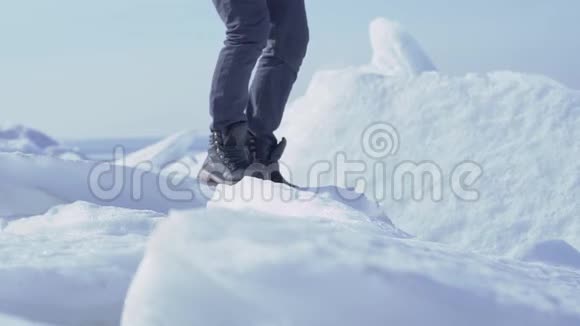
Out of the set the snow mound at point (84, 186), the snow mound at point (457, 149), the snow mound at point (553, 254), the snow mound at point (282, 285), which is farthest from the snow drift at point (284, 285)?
the snow mound at point (457, 149)

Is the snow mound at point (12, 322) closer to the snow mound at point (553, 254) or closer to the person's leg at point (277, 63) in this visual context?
the snow mound at point (553, 254)

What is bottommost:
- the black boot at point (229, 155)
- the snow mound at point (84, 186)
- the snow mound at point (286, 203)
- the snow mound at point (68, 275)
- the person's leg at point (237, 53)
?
the snow mound at point (68, 275)

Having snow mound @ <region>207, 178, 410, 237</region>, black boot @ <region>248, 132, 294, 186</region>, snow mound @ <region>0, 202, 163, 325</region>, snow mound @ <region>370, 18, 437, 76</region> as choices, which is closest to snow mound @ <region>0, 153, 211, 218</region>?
black boot @ <region>248, 132, 294, 186</region>

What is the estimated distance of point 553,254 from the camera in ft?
7.56

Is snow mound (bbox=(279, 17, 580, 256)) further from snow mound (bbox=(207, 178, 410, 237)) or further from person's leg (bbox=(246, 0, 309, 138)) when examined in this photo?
snow mound (bbox=(207, 178, 410, 237))

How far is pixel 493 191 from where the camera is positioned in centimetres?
390

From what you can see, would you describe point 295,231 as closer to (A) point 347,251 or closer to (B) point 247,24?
(A) point 347,251

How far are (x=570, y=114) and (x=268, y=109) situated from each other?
6.57 ft

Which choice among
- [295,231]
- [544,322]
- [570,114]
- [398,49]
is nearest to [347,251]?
[295,231]

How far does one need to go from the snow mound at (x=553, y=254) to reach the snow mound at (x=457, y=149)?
3.63 ft

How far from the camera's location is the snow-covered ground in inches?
35.8

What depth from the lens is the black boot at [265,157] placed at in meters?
3.08

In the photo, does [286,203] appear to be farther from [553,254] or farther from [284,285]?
[284,285]

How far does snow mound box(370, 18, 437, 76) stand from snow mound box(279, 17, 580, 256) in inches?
60.5
